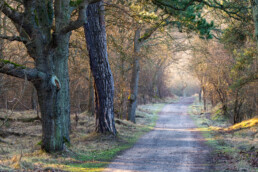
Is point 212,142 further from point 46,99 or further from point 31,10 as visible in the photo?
point 31,10

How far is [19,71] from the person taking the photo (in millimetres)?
7809

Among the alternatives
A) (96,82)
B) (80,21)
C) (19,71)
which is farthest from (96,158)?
(96,82)

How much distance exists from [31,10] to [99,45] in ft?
15.8

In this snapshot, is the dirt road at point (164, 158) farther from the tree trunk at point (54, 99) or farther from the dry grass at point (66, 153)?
the tree trunk at point (54, 99)

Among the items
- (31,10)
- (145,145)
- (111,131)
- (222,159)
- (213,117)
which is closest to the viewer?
(31,10)

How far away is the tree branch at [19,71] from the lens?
7.54 metres

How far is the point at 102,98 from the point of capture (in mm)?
13328

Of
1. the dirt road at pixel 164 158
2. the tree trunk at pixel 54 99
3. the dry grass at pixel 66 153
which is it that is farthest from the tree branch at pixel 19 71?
the dirt road at pixel 164 158

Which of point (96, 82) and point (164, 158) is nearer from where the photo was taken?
point (164, 158)

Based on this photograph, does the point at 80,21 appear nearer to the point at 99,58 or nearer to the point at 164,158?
the point at 99,58

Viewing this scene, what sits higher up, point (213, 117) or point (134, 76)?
point (134, 76)

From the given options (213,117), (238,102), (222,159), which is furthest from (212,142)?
(213,117)

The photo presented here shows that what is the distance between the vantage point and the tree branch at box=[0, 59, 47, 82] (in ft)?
24.7

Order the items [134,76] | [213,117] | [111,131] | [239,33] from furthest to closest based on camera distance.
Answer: [213,117], [134,76], [239,33], [111,131]
